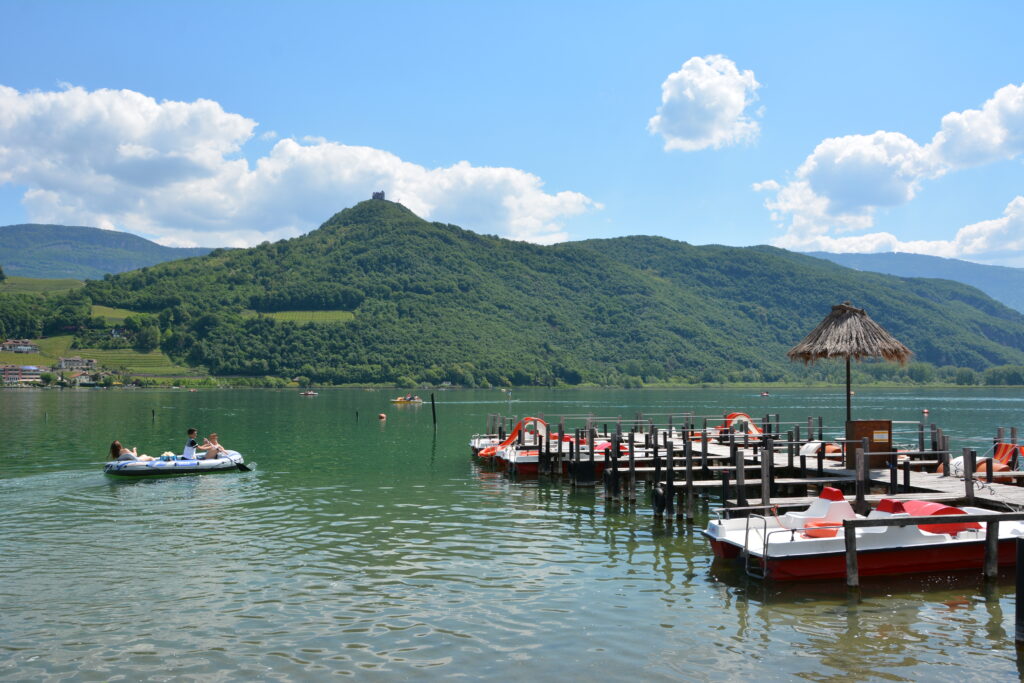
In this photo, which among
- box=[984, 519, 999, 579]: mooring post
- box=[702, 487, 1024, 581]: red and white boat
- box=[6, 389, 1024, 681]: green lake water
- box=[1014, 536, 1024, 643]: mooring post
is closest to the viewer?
box=[6, 389, 1024, 681]: green lake water

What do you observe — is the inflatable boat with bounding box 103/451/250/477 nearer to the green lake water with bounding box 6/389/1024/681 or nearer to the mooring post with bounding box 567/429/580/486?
the green lake water with bounding box 6/389/1024/681

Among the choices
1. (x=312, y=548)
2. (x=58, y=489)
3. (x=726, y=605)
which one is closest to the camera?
(x=726, y=605)

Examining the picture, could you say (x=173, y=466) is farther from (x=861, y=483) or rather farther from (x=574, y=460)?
(x=861, y=483)

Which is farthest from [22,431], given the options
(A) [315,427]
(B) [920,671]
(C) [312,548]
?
(B) [920,671]

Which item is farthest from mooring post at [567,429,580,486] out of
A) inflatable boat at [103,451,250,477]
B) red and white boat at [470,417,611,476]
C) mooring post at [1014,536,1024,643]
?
mooring post at [1014,536,1024,643]

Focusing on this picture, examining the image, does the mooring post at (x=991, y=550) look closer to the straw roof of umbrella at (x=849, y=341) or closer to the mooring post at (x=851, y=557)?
the mooring post at (x=851, y=557)

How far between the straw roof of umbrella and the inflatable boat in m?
24.1

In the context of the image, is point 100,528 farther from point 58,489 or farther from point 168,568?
point 58,489

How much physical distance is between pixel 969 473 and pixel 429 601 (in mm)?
13715

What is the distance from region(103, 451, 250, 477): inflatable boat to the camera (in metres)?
33.4

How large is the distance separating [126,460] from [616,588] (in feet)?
81.1

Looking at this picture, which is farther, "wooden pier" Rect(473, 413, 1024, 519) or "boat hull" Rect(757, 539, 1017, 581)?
"wooden pier" Rect(473, 413, 1024, 519)

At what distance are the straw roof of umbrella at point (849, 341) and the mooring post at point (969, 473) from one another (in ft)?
19.7

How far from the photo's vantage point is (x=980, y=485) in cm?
2200
